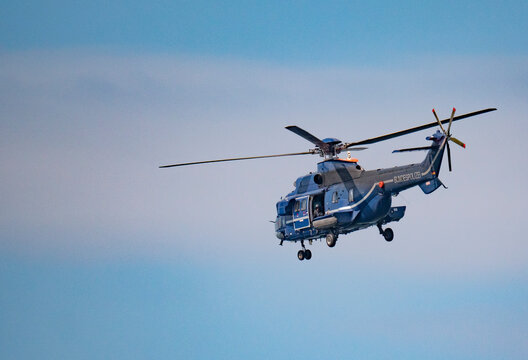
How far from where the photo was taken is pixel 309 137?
83.6 meters

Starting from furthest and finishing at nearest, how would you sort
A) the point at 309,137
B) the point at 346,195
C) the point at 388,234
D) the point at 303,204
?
the point at 303,204 → the point at 388,234 → the point at 309,137 → the point at 346,195

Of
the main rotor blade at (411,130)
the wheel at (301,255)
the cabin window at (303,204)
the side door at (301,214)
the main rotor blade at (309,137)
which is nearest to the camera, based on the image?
the main rotor blade at (411,130)

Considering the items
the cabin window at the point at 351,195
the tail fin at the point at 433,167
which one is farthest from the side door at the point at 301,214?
the tail fin at the point at 433,167

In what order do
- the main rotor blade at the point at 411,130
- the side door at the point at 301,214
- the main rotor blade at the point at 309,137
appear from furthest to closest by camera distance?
the side door at the point at 301,214, the main rotor blade at the point at 309,137, the main rotor blade at the point at 411,130

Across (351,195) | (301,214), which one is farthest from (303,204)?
(351,195)

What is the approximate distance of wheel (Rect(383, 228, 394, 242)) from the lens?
83.9m

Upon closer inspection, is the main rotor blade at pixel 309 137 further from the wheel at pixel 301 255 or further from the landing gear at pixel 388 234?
the wheel at pixel 301 255

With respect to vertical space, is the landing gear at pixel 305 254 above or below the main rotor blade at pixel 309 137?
below

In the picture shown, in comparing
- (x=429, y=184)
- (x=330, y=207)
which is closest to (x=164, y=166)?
(x=330, y=207)

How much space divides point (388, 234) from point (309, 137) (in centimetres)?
959

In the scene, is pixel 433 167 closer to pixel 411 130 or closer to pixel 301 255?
pixel 411 130

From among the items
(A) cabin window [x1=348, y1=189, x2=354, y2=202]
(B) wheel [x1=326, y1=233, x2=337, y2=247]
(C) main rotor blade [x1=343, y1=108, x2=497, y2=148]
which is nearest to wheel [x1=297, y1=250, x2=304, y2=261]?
(B) wheel [x1=326, y1=233, x2=337, y2=247]

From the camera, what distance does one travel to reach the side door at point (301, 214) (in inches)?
3447

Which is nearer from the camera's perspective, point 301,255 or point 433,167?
point 433,167
